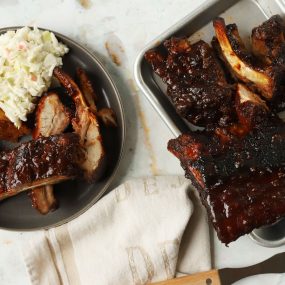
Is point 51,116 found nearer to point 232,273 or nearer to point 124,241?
point 124,241

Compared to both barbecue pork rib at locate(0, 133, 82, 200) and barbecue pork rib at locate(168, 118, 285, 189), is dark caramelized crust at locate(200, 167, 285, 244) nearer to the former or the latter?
barbecue pork rib at locate(168, 118, 285, 189)

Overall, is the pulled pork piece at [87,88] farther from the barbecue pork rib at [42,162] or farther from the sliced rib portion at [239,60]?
the sliced rib portion at [239,60]

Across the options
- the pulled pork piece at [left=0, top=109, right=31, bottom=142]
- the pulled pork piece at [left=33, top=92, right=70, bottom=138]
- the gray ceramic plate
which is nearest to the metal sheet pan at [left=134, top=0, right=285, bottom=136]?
the gray ceramic plate

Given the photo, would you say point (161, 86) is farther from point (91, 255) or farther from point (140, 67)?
point (91, 255)

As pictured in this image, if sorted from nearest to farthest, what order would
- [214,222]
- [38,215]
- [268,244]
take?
[214,222]
[268,244]
[38,215]

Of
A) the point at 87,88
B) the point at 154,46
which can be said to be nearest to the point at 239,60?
the point at 154,46

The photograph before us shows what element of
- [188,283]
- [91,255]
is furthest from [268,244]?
[91,255]
